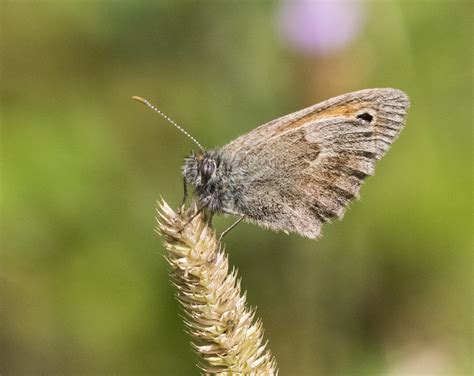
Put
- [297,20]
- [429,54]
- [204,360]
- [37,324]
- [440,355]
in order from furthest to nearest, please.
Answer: [429,54] → [297,20] → [440,355] → [37,324] → [204,360]

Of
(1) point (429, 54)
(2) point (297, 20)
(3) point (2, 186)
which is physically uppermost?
(1) point (429, 54)

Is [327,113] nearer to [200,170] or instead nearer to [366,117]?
[366,117]

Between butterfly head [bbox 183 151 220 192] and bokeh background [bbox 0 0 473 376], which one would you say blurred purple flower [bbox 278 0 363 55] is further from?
butterfly head [bbox 183 151 220 192]

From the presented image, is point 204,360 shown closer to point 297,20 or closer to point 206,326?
point 206,326

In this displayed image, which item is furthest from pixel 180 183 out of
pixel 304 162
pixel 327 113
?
pixel 327 113

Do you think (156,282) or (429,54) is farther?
(429,54)

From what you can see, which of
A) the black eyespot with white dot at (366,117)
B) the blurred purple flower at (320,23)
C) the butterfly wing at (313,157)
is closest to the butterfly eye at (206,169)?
the butterfly wing at (313,157)

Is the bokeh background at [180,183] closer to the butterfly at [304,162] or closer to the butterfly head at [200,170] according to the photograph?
the butterfly at [304,162]

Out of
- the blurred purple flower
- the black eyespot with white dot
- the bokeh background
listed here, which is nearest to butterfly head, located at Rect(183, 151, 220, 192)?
the black eyespot with white dot

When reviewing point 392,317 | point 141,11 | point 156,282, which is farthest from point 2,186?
point 392,317
